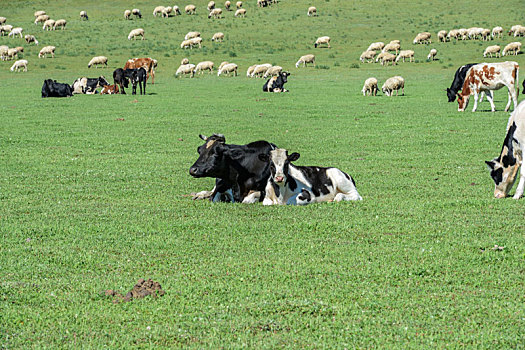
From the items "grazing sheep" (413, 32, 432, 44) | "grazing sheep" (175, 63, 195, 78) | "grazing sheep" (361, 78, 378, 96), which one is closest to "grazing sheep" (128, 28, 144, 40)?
"grazing sheep" (175, 63, 195, 78)

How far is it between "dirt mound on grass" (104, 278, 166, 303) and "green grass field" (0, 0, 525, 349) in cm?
11

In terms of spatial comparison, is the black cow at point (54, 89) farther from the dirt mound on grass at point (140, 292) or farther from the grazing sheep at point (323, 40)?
the grazing sheep at point (323, 40)

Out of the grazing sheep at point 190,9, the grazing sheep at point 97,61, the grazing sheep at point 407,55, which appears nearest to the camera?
the grazing sheep at point 97,61

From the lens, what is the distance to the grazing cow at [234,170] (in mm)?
11695

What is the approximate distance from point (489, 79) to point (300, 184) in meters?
20.0

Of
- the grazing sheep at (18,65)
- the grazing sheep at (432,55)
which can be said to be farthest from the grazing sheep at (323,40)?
the grazing sheep at (18,65)

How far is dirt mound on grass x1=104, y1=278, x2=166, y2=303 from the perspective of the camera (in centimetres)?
685

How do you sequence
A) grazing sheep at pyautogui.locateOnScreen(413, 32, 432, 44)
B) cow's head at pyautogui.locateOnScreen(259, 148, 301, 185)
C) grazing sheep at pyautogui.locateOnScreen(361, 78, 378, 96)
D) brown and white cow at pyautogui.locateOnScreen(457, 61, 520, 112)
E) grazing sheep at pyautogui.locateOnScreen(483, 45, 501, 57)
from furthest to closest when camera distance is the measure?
grazing sheep at pyautogui.locateOnScreen(413, 32, 432, 44) < grazing sheep at pyautogui.locateOnScreen(483, 45, 501, 57) < grazing sheep at pyautogui.locateOnScreen(361, 78, 378, 96) < brown and white cow at pyautogui.locateOnScreen(457, 61, 520, 112) < cow's head at pyautogui.locateOnScreen(259, 148, 301, 185)

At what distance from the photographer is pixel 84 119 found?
88.4ft

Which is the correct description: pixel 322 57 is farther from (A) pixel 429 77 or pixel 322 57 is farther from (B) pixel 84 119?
(B) pixel 84 119

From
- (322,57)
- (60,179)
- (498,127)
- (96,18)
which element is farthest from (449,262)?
(96,18)

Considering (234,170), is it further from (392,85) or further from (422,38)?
(422,38)

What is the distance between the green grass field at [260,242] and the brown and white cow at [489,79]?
2.69m

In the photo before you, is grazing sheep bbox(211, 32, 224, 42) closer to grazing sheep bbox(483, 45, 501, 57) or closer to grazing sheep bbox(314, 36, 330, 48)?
grazing sheep bbox(314, 36, 330, 48)
